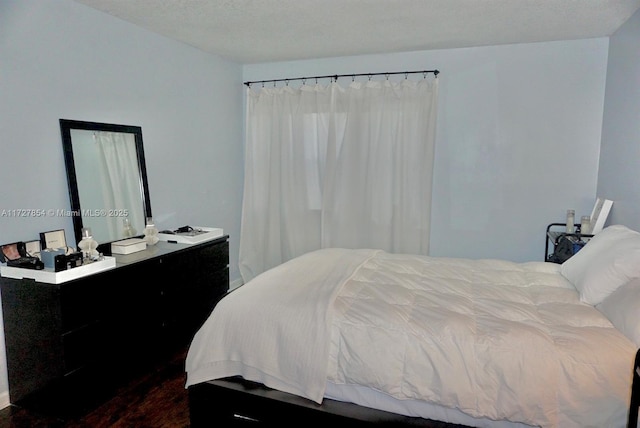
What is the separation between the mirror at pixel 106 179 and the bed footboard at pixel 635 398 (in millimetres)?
2911

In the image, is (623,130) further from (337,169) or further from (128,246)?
(128,246)

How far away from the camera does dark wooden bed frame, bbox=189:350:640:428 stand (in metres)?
1.67

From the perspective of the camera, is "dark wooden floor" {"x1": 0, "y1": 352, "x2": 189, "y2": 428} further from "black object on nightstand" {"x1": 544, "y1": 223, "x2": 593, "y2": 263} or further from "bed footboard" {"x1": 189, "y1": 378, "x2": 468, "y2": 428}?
"black object on nightstand" {"x1": 544, "y1": 223, "x2": 593, "y2": 263}

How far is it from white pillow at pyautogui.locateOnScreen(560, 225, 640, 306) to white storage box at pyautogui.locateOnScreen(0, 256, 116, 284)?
8.58 ft

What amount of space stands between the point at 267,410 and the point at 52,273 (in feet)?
4.30

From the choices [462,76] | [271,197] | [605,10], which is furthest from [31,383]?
[605,10]

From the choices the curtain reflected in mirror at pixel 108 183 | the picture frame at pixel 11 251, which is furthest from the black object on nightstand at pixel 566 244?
the picture frame at pixel 11 251

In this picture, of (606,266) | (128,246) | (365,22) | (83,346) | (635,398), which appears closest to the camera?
(635,398)

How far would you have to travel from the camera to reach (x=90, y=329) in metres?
2.24

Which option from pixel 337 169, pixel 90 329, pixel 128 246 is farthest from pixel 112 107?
pixel 337 169

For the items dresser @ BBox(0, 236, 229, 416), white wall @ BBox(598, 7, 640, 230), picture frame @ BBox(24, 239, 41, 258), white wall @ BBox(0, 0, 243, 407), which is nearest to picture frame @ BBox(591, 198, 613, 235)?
white wall @ BBox(598, 7, 640, 230)

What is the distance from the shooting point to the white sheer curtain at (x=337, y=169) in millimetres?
3859

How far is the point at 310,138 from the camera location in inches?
166

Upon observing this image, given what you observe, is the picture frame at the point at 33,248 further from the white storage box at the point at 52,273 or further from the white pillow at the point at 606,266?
the white pillow at the point at 606,266
